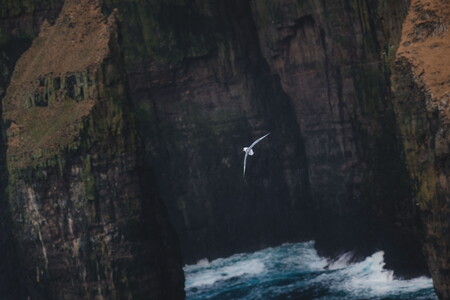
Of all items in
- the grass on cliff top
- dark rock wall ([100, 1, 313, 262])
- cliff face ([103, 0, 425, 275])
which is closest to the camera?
the grass on cliff top

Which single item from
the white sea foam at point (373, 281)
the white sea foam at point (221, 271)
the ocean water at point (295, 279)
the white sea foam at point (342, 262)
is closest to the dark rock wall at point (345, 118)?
the white sea foam at point (342, 262)

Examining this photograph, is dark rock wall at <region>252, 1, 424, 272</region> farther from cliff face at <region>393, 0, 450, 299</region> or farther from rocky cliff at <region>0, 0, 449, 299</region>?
cliff face at <region>393, 0, 450, 299</region>

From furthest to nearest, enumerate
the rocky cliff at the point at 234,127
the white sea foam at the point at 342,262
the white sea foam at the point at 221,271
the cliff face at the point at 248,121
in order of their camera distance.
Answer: the white sea foam at the point at 221,271
the cliff face at the point at 248,121
the white sea foam at the point at 342,262
the rocky cliff at the point at 234,127

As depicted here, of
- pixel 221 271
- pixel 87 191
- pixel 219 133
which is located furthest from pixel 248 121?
pixel 87 191

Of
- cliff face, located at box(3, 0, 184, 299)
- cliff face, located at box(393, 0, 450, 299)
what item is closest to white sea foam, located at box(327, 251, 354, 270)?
cliff face, located at box(3, 0, 184, 299)

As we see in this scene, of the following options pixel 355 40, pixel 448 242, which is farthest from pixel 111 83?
pixel 448 242

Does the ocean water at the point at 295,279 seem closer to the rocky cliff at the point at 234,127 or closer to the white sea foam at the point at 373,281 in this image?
the white sea foam at the point at 373,281

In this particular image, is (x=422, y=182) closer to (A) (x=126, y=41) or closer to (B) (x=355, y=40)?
(B) (x=355, y=40)
